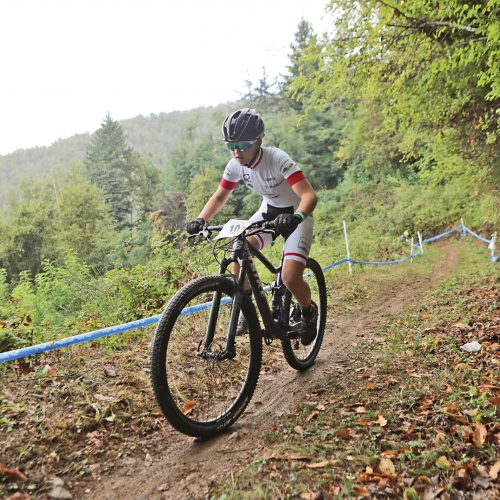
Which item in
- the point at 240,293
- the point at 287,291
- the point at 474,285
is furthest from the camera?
the point at 474,285

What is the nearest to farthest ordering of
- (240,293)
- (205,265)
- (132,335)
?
(240,293), (132,335), (205,265)

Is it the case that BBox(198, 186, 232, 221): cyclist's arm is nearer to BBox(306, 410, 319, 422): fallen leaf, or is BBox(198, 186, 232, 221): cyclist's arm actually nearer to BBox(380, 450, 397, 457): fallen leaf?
BBox(306, 410, 319, 422): fallen leaf

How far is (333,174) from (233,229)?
134ft

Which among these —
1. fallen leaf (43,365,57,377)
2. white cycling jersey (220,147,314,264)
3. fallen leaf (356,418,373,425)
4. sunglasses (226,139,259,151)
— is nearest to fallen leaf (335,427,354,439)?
fallen leaf (356,418,373,425)

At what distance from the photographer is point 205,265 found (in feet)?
25.5

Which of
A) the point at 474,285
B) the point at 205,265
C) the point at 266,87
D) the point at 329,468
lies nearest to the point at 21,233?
the point at 205,265

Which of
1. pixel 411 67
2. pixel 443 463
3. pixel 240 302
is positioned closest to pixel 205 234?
pixel 240 302

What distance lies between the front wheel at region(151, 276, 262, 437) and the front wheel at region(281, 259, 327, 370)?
0.60 meters

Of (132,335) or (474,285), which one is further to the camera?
(474,285)

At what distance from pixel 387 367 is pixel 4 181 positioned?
141m

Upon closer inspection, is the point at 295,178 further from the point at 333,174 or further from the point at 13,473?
the point at 333,174

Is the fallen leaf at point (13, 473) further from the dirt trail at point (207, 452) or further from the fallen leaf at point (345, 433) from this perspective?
the fallen leaf at point (345, 433)

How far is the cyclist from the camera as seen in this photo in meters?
3.66

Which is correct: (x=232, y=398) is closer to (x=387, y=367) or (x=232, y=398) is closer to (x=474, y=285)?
(x=387, y=367)
